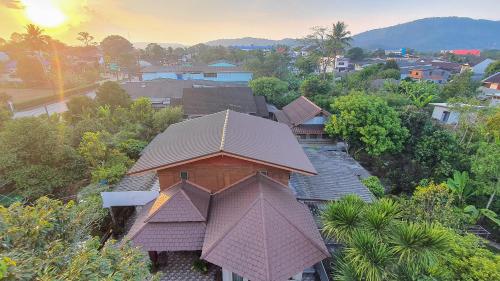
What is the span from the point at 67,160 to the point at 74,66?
7818 cm

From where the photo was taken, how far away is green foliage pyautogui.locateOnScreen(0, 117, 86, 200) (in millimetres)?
16000

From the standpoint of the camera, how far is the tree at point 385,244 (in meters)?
8.45

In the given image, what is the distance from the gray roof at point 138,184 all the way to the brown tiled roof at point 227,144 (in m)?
2.11

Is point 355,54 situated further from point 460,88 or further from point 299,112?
point 299,112

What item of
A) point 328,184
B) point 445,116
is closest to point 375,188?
point 328,184

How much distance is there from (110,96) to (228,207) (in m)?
28.4

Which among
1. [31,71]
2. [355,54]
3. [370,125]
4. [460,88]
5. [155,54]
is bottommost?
[370,125]

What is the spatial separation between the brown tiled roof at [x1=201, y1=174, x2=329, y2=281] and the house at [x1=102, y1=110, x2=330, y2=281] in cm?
4

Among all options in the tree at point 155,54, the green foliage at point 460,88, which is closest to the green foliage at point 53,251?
the green foliage at point 460,88

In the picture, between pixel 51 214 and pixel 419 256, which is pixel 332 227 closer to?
pixel 419 256

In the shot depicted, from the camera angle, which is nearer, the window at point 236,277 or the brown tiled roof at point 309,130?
the window at point 236,277

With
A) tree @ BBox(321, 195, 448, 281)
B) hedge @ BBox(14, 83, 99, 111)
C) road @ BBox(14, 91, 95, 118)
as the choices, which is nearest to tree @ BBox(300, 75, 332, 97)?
tree @ BBox(321, 195, 448, 281)

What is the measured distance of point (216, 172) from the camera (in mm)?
13773

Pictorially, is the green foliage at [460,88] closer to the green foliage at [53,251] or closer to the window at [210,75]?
the window at [210,75]
